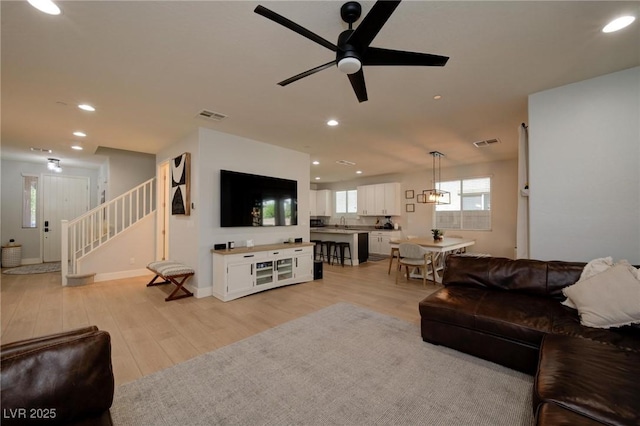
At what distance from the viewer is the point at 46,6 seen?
5.88ft

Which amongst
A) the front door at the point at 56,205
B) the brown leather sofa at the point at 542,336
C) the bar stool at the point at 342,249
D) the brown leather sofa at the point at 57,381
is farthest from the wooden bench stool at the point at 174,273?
the front door at the point at 56,205

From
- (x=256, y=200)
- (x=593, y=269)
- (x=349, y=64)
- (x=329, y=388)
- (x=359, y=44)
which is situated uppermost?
(x=359, y=44)

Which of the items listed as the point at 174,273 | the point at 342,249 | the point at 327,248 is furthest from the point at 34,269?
the point at 342,249

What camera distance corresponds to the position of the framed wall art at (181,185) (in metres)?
4.45

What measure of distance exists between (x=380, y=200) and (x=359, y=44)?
7362mm

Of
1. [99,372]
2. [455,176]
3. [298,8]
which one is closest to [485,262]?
[298,8]

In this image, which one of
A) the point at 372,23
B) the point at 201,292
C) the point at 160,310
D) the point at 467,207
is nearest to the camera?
the point at 372,23

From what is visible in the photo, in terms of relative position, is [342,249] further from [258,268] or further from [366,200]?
[258,268]

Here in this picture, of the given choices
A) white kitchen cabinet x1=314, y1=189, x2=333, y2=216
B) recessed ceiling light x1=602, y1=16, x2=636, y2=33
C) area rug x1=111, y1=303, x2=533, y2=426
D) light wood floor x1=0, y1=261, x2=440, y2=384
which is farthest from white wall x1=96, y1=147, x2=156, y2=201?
recessed ceiling light x1=602, y1=16, x2=636, y2=33

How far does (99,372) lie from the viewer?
1.08 m

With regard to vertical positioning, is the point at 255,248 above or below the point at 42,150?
below

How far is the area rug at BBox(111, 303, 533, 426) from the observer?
173cm

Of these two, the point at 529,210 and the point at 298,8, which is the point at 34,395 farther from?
the point at 529,210

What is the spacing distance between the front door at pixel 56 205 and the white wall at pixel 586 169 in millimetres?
10954
